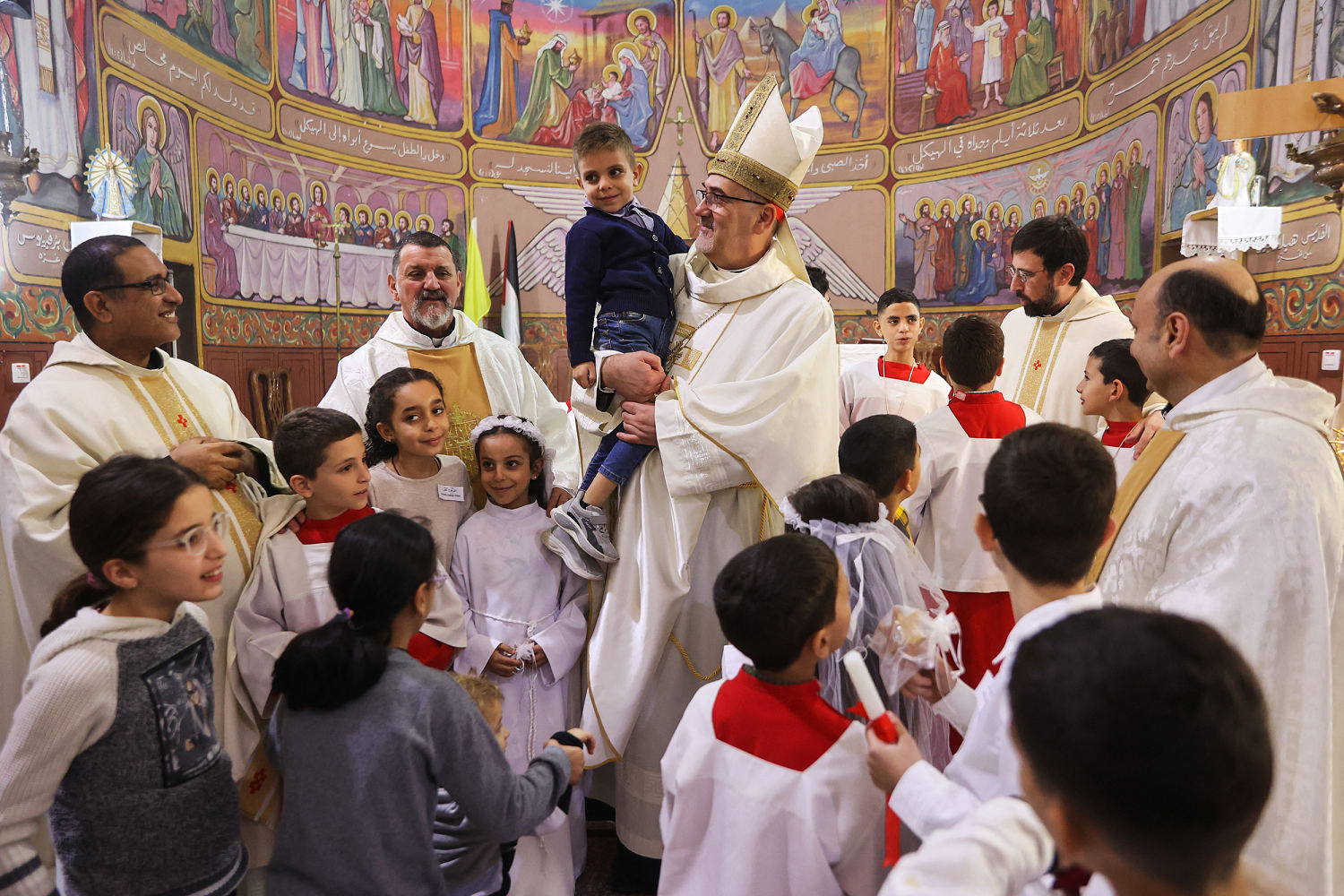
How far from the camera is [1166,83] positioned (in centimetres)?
773

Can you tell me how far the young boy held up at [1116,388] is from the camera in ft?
11.0

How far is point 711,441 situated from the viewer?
8.54 feet

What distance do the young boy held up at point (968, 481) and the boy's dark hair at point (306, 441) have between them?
2132 mm

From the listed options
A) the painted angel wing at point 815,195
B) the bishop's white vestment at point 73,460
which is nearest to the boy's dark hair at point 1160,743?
the bishop's white vestment at point 73,460

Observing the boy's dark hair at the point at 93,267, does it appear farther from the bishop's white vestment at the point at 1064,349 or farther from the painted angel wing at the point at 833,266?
the painted angel wing at the point at 833,266

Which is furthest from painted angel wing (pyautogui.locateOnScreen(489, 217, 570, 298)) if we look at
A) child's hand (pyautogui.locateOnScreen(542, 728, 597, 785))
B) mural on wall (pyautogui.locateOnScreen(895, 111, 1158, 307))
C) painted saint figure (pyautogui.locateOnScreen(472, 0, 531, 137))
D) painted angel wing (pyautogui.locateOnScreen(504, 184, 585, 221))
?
child's hand (pyautogui.locateOnScreen(542, 728, 597, 785))

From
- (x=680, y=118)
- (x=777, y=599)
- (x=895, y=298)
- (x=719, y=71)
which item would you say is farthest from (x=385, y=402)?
(x=719, y=71)

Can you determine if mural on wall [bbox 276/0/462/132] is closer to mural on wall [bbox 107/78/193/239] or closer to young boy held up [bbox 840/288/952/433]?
mural on wall [bbox 107/78/193/239]

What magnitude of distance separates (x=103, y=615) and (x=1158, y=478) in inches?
82.0

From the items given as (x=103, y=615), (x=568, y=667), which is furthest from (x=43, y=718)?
(x=568, y=667)

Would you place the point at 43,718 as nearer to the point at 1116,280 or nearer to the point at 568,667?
the point at 568,667

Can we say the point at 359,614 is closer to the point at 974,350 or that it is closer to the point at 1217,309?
the point at 1217,309

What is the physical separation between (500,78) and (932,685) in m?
10.6

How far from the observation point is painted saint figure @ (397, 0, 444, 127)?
10.3 m
